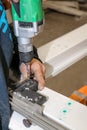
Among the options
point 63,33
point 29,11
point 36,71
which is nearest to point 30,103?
point 36,71

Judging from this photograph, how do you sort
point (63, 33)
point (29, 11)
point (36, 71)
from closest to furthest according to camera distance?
point (29, 11)
point (36, 71)
point (63, 33)

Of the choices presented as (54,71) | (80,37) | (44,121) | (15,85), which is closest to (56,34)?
(80,37)

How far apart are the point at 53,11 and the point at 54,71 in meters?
1.40

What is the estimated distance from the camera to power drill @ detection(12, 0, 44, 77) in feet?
2.71

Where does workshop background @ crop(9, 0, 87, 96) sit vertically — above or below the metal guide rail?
below

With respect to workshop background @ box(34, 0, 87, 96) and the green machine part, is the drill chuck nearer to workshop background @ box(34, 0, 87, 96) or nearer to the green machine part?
the green machine part

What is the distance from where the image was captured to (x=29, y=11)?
32.8 inches

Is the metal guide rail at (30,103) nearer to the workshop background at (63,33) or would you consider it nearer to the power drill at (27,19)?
the power drill at (27,19)

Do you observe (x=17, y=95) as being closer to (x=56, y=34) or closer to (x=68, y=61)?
(x=68, y=61)

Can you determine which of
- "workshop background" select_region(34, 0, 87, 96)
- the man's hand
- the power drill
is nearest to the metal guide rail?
the man's hand

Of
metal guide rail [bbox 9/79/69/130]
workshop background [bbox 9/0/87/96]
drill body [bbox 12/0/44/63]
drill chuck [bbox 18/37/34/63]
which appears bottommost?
workshop background [bbox 9/0/87/96]

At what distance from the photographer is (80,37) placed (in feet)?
4.83

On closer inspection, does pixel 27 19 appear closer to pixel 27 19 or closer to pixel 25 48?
pixel 27 19

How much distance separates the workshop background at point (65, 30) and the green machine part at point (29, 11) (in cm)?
36
